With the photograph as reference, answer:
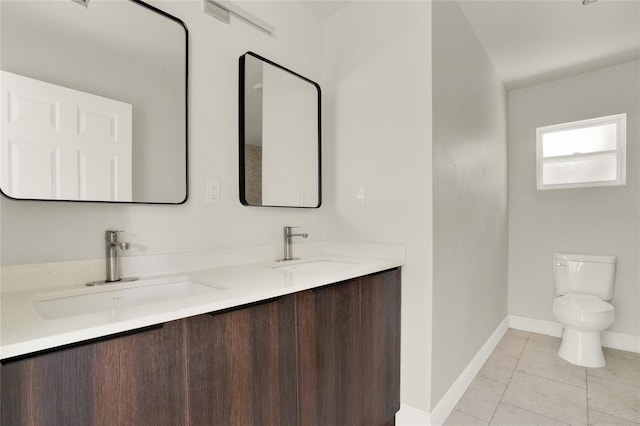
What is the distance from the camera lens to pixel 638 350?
2.72 metres

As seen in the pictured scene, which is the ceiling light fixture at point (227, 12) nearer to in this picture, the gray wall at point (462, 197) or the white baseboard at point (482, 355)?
the gray wall at point (462, 197)

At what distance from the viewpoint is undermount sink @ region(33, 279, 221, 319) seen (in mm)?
951

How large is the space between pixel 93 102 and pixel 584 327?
3.40m

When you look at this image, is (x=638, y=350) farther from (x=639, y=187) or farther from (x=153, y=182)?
(x=153, y=182)

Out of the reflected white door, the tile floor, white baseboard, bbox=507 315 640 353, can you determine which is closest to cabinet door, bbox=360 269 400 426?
the tile floor

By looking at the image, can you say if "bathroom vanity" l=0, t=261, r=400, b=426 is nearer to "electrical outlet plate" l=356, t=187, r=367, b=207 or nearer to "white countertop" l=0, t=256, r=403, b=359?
"white countertop" l=0, t=256, r=403, b=359

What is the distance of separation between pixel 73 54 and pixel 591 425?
3.05m

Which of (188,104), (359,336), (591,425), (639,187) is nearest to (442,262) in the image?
(359,336)

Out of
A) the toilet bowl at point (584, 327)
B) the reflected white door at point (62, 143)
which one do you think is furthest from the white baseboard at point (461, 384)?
the reflected white door at point (62, 143)

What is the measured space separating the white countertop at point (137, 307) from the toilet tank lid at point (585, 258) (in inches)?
96.7

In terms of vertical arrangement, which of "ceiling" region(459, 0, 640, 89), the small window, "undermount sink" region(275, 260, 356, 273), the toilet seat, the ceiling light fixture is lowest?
the toilet seat

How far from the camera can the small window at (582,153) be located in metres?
2.86

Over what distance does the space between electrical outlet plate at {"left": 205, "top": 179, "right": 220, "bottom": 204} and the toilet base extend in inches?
116

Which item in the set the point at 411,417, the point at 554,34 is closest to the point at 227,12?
the point at 411,417
